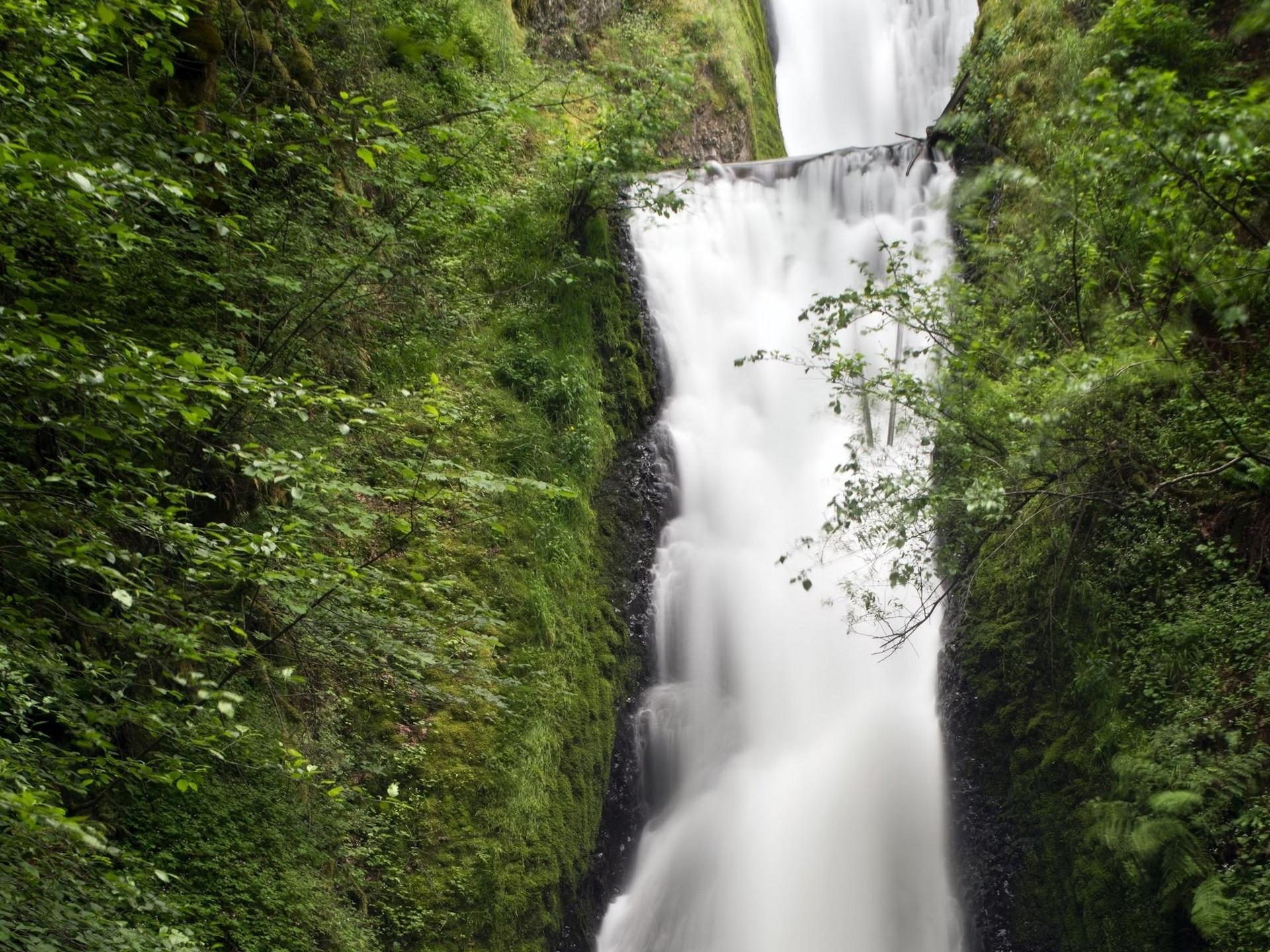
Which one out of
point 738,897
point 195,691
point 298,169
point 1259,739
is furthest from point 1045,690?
point 298,169

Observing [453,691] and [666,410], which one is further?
[666,410]

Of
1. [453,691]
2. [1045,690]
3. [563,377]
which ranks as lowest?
[453,691]

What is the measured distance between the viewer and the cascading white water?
802 centimetres

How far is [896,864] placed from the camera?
322 inches

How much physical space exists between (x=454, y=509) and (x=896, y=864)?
5.17 metres

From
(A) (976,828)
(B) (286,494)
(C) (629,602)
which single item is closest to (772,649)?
(C) (629,602)

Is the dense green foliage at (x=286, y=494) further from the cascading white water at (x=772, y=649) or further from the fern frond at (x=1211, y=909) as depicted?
the fern frond at (x=1211, y=909)

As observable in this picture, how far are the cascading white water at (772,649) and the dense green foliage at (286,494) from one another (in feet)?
3.53

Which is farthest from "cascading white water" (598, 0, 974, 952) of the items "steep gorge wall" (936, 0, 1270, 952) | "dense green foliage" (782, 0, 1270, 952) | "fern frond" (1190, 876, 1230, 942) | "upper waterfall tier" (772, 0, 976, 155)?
"upper waterfall tier" (772, 0, 976, 155)

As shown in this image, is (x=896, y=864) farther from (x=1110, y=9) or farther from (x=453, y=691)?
(x=1110, y=9)

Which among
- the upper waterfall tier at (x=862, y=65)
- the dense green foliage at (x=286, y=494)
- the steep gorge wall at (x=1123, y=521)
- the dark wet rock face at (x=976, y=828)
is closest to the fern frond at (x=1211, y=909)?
the steep gorge wall at (x=1123, y=521)

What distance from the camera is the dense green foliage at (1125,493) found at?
5.50 meters

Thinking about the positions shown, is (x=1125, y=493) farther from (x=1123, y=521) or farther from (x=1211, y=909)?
(x=1211, y=909)

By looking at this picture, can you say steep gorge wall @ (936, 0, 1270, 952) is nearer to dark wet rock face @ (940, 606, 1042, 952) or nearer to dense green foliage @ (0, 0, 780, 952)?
dark wet rock face @ (940, 606, 1042, 952)
